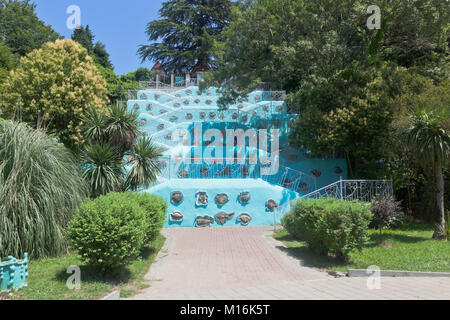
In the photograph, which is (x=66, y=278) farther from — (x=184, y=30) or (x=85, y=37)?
(x=85, y=37)

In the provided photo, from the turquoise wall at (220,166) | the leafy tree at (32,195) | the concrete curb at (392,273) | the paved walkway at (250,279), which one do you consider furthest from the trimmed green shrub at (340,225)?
the turquoise wall at (220,166)

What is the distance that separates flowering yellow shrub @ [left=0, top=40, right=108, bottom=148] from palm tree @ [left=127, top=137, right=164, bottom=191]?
139 inches

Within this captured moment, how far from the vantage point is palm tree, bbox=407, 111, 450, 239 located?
388 inches

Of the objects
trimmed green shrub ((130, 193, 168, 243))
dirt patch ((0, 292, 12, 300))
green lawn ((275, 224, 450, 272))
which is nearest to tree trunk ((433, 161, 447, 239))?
green lawn ((275, 224, 450, 272))

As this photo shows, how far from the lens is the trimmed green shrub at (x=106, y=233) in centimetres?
592

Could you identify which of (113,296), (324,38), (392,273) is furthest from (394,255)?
(324,38)

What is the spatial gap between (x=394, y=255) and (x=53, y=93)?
532 inches

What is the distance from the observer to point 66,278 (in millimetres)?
6316

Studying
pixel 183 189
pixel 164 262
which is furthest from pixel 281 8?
pixel 164 262

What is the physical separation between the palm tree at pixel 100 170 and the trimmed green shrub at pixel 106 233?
13.9ft

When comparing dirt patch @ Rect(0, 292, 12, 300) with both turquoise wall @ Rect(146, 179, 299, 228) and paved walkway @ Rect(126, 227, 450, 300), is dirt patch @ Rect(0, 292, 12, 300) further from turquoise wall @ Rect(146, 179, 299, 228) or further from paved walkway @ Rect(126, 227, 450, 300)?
turquoise wall @ Rect(146, 179, 299, 228)

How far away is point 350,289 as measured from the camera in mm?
6062

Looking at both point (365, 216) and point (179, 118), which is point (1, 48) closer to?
point (179, 118)

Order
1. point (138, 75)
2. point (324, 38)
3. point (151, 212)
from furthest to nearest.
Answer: point (138, 75) < point (324, 38) < point (151, 212)
